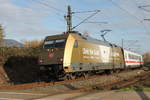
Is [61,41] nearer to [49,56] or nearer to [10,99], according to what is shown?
[49,56]

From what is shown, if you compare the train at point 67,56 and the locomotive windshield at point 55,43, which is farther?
the locomotive windshield at point 55,43

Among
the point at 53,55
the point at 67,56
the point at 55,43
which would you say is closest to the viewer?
the point at 67,56

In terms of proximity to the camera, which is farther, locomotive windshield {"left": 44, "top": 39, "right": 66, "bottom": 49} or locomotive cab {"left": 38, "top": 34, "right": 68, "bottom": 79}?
locomotive windshield {"left": 44, "top": 39, "right": 66, "bottom": 49}

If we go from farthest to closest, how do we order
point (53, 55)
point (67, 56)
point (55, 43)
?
point (55, 43) < point (53, 55) < point (67, 56)

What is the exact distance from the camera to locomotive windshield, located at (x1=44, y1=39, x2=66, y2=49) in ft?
63.4

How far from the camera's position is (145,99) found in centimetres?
953

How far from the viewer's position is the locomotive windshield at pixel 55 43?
63.4ft

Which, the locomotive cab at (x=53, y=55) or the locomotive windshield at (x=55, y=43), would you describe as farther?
the locomotive windshield at (x=55, y=43)

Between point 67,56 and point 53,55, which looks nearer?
point 67,56

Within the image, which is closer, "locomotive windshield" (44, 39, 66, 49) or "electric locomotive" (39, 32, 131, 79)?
"electric locomotive" (39, 32, 131, 79)

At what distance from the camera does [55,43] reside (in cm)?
1975

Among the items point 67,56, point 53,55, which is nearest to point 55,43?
point 53,55

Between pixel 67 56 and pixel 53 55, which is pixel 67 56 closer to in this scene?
pixel 67 56

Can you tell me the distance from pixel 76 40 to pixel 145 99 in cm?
1112
